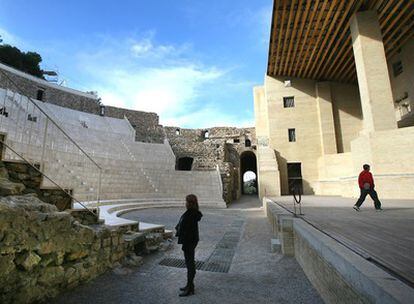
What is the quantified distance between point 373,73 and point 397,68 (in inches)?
267

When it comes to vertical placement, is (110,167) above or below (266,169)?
above

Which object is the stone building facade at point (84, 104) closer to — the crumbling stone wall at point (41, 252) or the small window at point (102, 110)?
the small window at point (102, 110)

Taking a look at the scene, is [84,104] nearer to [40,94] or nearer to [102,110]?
[102,110]

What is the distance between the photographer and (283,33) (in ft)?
43.1

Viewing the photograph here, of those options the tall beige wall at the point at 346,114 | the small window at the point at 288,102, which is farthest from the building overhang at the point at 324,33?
the small window at the point at 288,102

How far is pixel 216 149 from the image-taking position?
23.1 meters

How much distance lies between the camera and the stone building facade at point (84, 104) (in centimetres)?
2514

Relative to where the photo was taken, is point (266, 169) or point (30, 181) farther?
point (266, 169)

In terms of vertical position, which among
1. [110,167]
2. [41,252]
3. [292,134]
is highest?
[292,134]

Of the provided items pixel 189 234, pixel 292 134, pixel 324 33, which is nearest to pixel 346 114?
pixel 292 134

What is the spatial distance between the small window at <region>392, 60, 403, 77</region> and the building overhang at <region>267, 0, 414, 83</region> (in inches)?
26.5

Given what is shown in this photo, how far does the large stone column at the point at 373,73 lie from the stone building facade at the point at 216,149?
998 cm

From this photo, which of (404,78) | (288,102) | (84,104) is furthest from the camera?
(84,104)

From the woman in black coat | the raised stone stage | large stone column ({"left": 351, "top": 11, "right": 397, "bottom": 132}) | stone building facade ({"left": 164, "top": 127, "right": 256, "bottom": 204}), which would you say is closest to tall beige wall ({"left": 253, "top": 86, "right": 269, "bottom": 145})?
stone building facade ({"left": 164, "top": 127, "right": 256, "bottom": 204})
